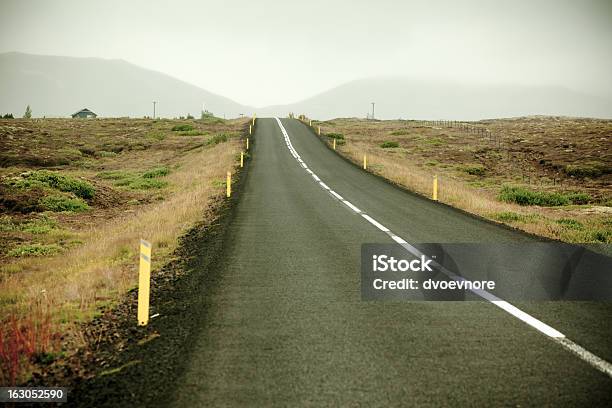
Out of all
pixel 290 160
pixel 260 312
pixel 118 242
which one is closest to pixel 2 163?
pixel 290 160

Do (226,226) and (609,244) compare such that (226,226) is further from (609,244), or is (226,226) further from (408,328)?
(609,244)

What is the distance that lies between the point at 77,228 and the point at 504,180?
2876 centimetres

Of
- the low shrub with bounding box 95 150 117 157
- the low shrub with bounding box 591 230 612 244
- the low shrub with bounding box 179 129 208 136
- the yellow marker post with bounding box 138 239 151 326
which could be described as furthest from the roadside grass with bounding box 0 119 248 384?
the low shrub with bounding box 179 129 208 136

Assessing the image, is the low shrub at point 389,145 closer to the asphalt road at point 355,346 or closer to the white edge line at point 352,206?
the white edge line at point 352,206

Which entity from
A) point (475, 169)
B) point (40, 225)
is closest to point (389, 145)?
point (475, 169)

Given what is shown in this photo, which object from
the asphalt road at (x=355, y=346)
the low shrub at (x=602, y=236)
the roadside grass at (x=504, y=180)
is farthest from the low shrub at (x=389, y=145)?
the asphalt road at (x=355, y=346)

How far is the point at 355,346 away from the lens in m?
4.55

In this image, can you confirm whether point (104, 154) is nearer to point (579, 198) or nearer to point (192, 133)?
point (192, 133)

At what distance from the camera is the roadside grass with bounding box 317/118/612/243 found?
1413 cm

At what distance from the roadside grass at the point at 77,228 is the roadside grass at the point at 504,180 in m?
9.99

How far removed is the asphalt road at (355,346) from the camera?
3582mm

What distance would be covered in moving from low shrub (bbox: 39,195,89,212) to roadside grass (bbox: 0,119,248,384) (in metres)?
0.04

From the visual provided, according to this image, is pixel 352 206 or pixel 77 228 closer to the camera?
pixel 77 228

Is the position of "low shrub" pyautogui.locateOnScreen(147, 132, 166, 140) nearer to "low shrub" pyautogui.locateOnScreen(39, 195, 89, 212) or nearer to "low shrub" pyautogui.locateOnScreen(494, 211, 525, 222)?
"low shrub" pyautogui.locateOnScreen(39, 195, 89, 212)
